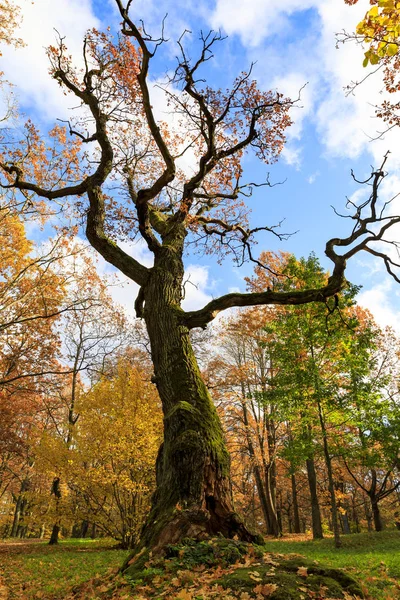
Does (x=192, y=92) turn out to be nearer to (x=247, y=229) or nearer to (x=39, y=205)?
(x=247, y=229)

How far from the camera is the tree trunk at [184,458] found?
12.2ft

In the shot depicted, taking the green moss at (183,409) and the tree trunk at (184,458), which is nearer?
the tree trunk at (184,458)

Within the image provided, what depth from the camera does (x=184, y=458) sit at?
4102 mm

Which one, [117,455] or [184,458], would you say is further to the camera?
[117,455]

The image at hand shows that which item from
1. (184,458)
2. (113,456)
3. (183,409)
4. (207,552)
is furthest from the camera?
(113,456)

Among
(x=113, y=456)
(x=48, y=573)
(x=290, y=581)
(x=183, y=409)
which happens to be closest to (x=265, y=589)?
(x=290, y=581)

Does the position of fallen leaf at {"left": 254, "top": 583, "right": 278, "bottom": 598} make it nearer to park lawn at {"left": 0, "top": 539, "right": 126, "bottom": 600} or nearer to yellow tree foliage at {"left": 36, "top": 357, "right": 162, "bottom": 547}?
park lawn at {"left": 0, "top": 539, "right": 126, "bottom": 600}

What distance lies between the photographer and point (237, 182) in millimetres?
8523

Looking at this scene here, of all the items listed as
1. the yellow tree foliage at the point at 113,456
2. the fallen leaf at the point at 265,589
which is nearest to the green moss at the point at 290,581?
the fallen leaf at the point at 265,589

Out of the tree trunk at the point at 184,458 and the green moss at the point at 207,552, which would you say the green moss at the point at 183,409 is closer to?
the tree trunk at the point at 184,458

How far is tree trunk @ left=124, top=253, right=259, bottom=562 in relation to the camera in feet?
12.2

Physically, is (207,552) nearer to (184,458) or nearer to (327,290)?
(184,458)

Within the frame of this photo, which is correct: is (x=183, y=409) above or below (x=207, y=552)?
above

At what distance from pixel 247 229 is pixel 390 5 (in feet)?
18.6
